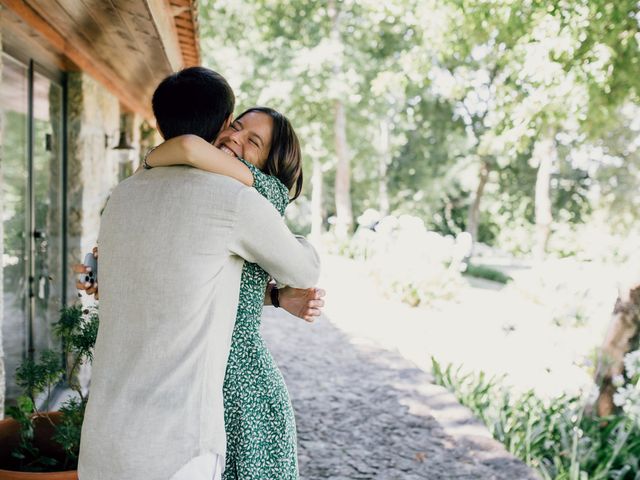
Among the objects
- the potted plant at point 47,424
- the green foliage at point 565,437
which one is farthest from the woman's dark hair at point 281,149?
the green foliage at point 565,437

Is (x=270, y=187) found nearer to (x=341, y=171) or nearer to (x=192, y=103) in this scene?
(x=192, y=103)

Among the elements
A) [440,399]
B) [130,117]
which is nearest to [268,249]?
[440,399]

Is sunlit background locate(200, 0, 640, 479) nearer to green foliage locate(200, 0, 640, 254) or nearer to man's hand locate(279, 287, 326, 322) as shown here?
green foliage locate(200, 0, 640, 254)

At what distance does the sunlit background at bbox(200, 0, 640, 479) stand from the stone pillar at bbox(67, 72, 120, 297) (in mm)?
3064

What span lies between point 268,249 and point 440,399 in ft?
12.1

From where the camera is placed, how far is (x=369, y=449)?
13.5ft

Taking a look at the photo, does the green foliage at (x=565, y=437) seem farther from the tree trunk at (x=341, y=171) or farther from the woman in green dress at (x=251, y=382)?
the tree trunk at (x=341, y=171)

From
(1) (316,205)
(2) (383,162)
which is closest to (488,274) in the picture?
(1) (316,205)

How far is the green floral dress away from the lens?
1.42 meters

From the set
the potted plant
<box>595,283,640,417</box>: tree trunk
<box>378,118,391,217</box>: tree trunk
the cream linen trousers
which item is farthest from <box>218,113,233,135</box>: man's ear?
<box>378,118,391,217</box>: tree trunk

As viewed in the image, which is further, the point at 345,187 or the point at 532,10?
the point at 345,187

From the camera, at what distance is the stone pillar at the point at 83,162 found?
489 cm

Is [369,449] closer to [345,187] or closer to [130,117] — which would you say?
[130,117]

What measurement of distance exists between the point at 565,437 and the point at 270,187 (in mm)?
3155
